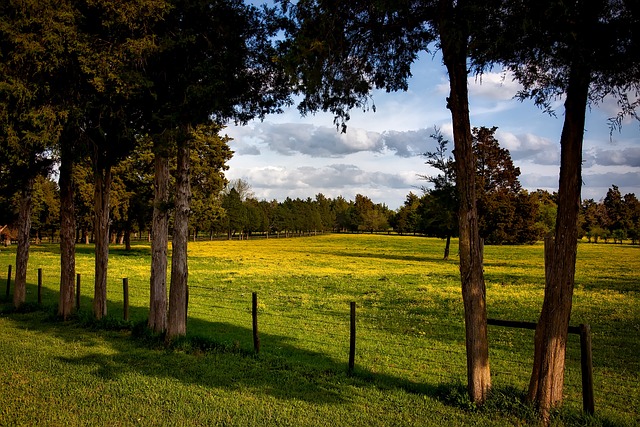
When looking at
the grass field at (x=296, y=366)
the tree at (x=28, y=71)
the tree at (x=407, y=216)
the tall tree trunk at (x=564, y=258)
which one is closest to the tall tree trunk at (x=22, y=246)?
the grass field at (x=296, y=366)

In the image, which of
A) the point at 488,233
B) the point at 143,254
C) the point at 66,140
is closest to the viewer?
the point at 66,140

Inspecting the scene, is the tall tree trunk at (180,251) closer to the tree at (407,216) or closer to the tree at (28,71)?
the tree at (28,71)

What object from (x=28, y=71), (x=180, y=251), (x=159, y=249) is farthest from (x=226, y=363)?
(x=28, y=71)

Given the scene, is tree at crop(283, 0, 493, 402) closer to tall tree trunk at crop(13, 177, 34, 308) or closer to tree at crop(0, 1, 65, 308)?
tree at crop(0, 1, 65, 308)

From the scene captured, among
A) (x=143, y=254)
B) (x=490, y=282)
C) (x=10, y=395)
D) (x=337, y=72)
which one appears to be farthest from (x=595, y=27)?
(x=143, y=254)

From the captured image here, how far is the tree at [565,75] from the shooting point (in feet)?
21.1

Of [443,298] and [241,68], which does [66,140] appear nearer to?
[241,68]

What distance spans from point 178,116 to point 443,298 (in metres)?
15.9

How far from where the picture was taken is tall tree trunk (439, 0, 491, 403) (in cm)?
750

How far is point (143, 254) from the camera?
1886 inches

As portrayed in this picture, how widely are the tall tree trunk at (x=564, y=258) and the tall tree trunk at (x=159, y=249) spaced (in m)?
9.42

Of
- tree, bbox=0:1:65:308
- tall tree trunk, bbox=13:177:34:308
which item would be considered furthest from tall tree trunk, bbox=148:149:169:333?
tall tree trunk, bbox=13:177:34:308

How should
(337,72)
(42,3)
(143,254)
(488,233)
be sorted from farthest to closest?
(143,254)
(488,233)
(42,3)
(337,72)

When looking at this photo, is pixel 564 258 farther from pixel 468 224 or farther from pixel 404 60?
pixel 404 60
